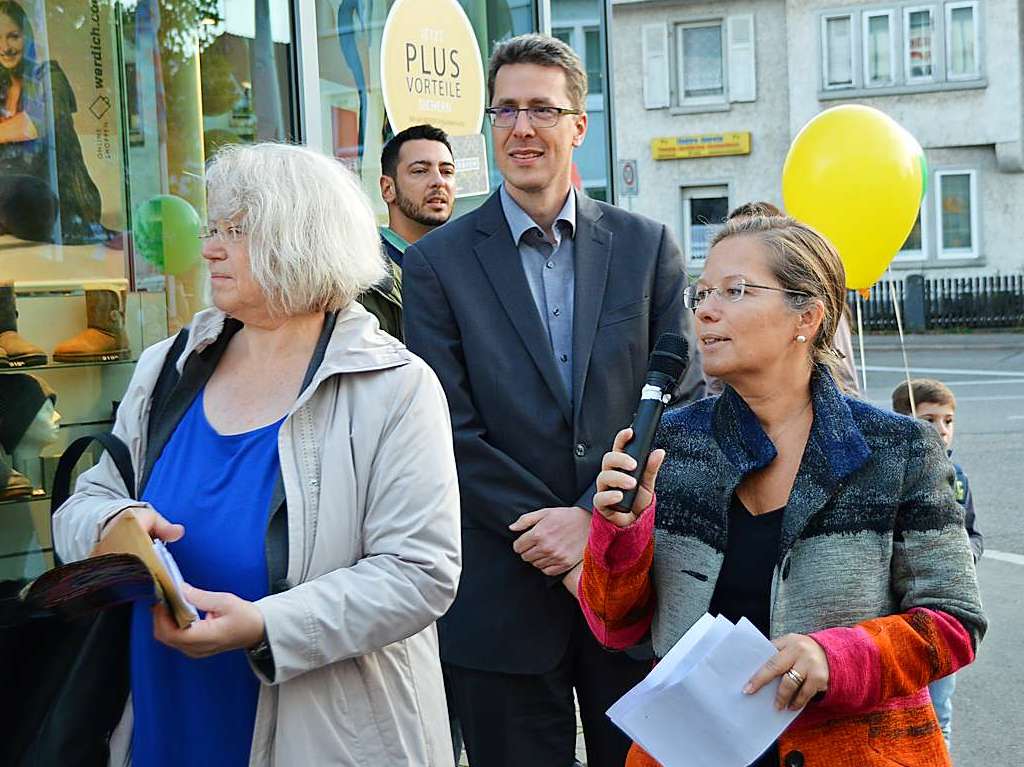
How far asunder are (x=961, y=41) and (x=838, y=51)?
2.65 meters

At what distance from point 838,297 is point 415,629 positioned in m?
1.04

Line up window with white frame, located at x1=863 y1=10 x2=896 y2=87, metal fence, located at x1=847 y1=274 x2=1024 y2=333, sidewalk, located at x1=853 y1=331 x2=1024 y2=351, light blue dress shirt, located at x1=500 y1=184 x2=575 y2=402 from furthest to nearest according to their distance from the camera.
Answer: window with white frame, located at x1=863 y1=10 x2=896 y2=87 < metal fence, located at x1=847 y1=274 x2=1024 y2=333 < sidewalk, located at x1=853 y1=331 x2=1024 y2=351 < light blue dress shirt, located at x1=500 y1=184 x2=575 y2=402

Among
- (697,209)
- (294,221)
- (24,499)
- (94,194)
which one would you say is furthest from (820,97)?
(294,221)

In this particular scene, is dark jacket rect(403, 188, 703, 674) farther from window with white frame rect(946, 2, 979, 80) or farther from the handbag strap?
window with white frame rect(946, 2, 979, 80)

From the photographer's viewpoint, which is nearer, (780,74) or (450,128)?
(450,128)

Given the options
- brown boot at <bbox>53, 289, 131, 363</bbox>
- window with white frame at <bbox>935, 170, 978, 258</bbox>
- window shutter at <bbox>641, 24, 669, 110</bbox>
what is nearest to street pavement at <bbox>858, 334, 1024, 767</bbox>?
brown boot at <bbox>53, 289, 131, 363</bbox>

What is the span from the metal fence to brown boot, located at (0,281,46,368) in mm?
23862

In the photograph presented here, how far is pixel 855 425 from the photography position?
2.45 metres

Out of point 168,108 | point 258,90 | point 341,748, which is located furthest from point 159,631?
point 258,90

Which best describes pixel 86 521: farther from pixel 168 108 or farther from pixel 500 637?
pixel 168 108

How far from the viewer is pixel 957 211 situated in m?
29.5

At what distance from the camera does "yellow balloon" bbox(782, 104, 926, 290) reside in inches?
288

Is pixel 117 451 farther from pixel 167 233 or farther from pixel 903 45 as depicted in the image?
pixel 903 45

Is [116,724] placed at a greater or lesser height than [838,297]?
lesser
